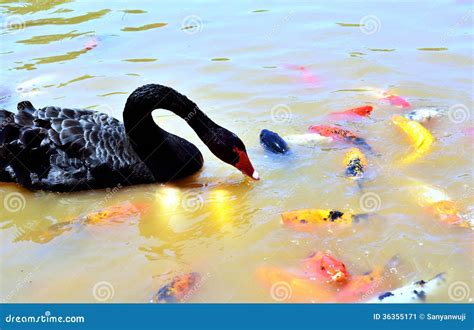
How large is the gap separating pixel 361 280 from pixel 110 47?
196 inches

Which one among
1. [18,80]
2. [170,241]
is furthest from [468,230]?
[18,80]

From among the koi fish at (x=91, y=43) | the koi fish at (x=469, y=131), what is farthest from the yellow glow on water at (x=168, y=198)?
the koi fish at (x=91, y=43)

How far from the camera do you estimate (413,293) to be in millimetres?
3311

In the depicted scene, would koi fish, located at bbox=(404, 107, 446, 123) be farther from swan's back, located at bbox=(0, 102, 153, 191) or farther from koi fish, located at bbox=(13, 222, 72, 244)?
koi fish, located at bbox=(13, 222, 72, 244)

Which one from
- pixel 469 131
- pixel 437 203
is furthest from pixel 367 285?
pixel 469 131

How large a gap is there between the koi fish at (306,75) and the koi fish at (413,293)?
3.20 m

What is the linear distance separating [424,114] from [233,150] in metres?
1.88

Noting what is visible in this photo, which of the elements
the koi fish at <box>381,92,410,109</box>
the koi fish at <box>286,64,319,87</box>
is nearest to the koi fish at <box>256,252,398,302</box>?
the koi fish at <box>381,92,410,109</box>

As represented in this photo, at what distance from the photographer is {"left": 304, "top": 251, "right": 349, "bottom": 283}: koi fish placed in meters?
3.48

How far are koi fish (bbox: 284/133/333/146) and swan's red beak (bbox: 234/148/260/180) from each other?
26.9 inches

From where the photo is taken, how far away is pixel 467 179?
14.6ft

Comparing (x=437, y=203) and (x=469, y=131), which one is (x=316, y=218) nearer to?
(x=437, y=203)

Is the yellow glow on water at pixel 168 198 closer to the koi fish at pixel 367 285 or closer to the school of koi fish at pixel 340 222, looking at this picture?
the school of koi fish at pixel 340 222

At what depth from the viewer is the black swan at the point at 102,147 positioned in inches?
179
